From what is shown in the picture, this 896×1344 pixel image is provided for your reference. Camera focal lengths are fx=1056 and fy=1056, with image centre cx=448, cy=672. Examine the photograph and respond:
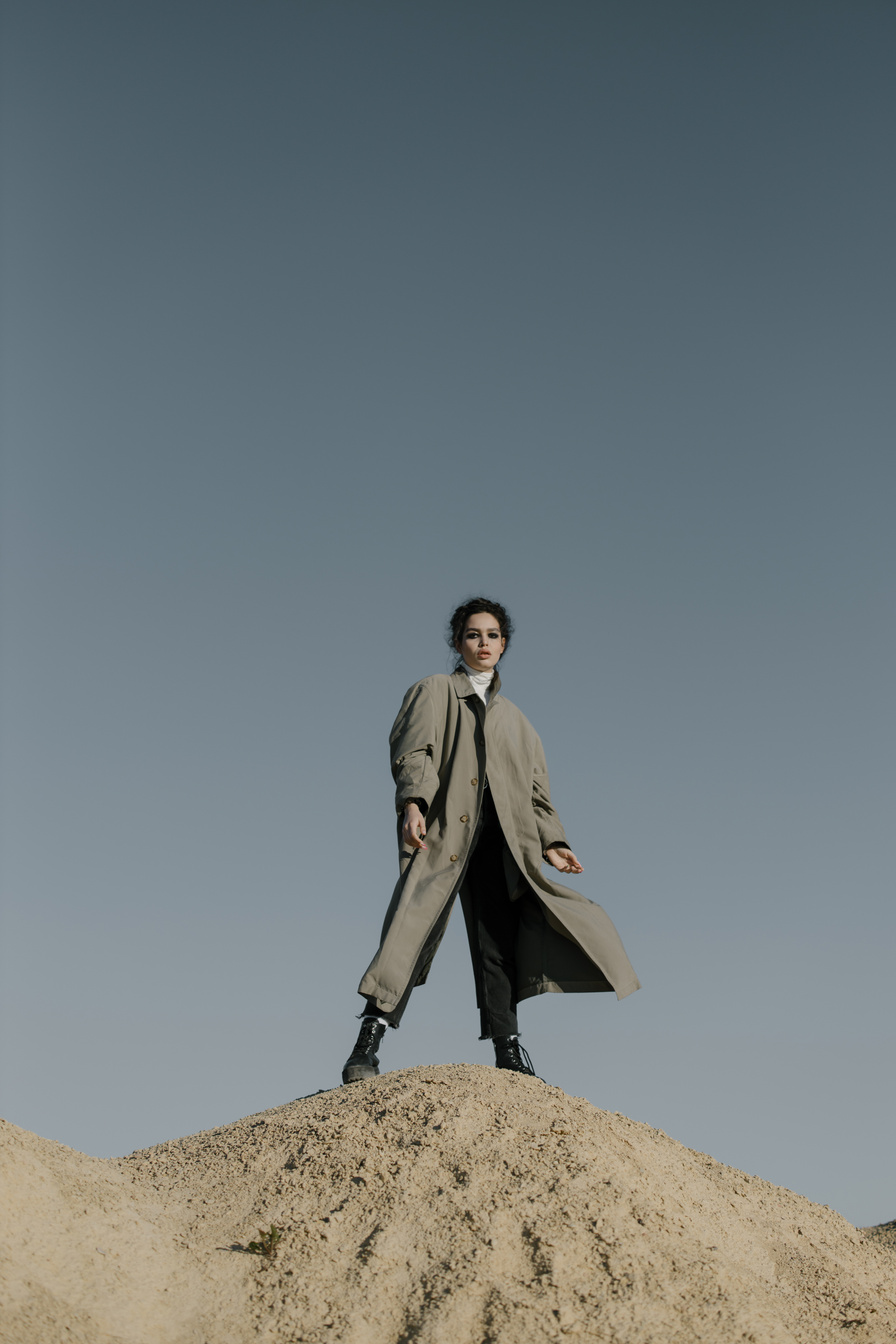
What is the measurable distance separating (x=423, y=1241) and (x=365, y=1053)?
5.11ft

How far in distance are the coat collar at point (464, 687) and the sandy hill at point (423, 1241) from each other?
82.8 inches

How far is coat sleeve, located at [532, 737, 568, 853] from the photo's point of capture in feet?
19.4

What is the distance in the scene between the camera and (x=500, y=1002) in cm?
549

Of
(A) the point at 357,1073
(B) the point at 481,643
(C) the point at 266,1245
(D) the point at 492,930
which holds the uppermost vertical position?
(B) the point at 481,643

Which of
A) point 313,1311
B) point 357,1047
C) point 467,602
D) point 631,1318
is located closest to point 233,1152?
point 357,1047

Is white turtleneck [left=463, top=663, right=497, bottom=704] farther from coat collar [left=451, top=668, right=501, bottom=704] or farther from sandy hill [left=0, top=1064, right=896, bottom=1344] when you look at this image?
sandy hill [left=0, top=1064, right=896, bottom=1344]

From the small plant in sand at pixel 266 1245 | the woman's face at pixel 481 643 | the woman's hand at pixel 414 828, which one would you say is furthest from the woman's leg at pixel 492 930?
the small plant in sand at pixel 266 1245

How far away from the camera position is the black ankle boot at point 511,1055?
17.7ft

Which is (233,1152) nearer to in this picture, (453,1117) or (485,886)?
(453,1117)

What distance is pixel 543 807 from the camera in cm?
605

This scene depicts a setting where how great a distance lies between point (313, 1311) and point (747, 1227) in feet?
6.50

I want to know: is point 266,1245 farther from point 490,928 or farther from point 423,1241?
point 490,928

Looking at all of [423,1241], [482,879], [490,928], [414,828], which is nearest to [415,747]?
[414,828]

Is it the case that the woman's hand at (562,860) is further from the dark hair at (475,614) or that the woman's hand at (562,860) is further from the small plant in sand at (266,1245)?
the small plant in sand at (266,1245)
